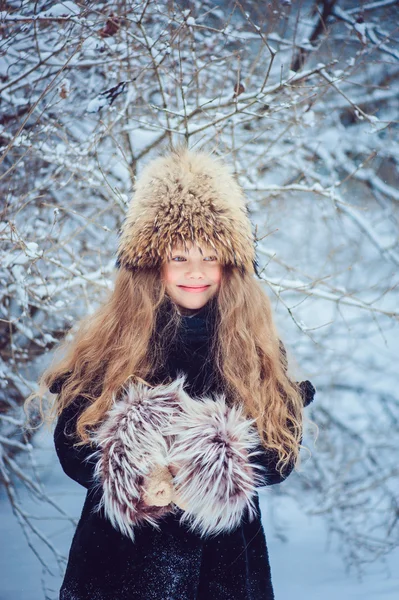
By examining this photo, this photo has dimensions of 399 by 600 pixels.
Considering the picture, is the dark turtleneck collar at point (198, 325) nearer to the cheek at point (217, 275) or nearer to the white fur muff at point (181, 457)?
the cheek at point (217, 275)

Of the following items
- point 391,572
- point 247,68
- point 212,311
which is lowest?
point 391,572

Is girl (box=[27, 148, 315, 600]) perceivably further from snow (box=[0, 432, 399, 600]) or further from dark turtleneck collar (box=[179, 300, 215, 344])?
snow (box=[0, 432, 399, 600])

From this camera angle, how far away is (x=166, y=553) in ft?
5.19

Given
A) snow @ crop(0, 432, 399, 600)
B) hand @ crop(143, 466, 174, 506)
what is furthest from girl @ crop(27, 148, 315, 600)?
snow @ crop(0, 432, 399, 600)

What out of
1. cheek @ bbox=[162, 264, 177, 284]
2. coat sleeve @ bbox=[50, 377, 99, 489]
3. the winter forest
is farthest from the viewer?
the winter forest

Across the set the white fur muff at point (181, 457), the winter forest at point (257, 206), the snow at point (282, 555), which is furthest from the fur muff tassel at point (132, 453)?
the snow at point (282, 555)

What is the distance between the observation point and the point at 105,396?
5.55ft

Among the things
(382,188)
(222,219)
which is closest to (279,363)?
(222,219)

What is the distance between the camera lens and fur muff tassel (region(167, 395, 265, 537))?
1.51 meters

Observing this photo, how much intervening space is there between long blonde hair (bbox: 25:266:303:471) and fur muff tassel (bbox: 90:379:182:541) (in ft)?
0.28

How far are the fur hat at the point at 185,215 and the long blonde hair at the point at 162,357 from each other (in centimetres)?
A: 12

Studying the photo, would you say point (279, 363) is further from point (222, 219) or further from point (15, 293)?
point (15, 293)

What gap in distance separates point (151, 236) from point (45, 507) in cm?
294

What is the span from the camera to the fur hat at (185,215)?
5.61ft
